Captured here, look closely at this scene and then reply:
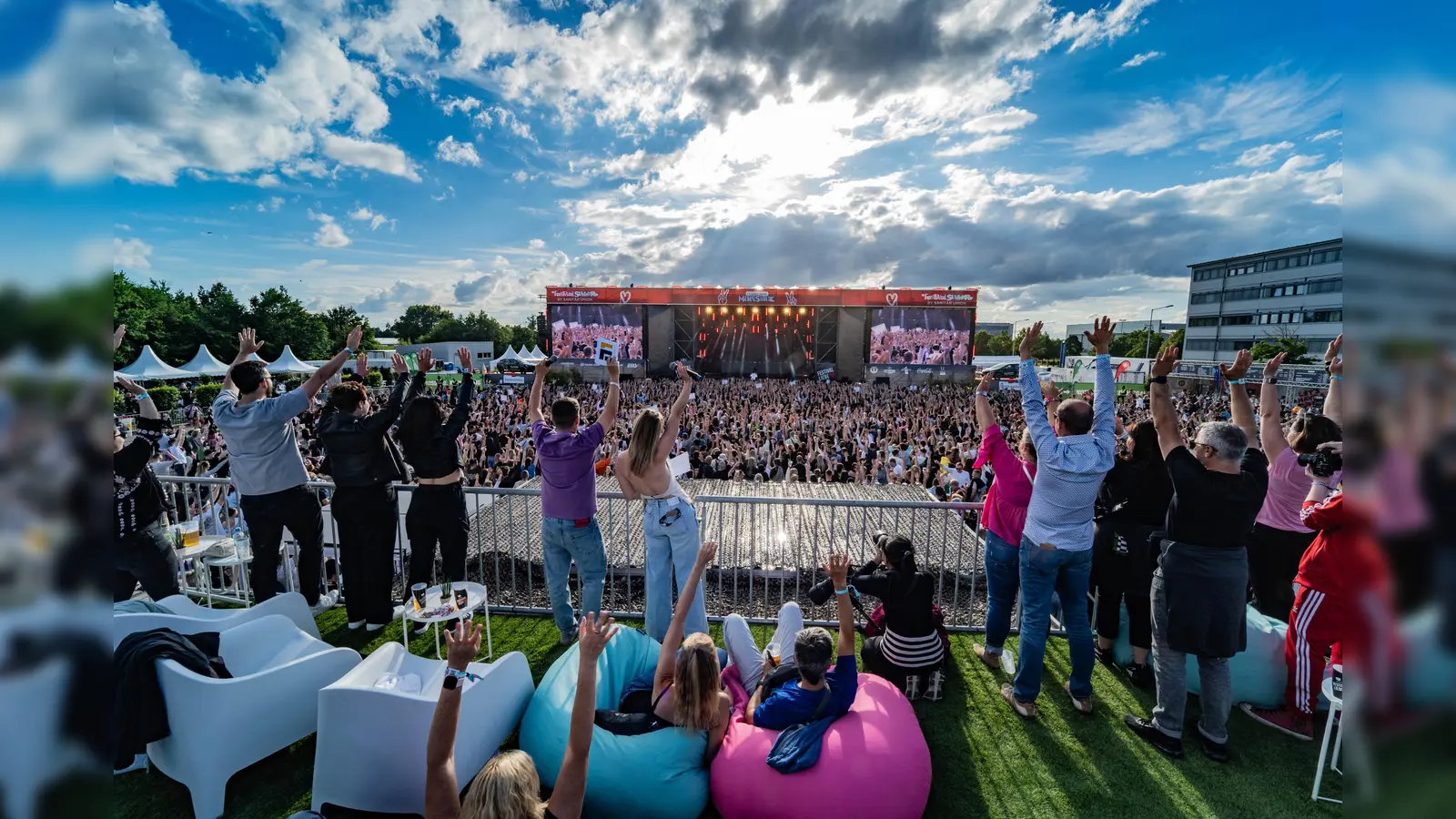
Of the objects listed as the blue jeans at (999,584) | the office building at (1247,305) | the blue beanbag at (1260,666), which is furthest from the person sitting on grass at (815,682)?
the office building at (1247,305)

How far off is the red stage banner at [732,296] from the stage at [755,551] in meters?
29.9

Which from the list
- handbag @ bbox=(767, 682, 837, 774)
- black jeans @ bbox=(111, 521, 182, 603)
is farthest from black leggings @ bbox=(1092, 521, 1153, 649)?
black jeans @ bbox=(111, 521, 182, 603)

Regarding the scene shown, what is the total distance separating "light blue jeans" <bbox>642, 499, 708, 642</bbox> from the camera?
3803 millimetres

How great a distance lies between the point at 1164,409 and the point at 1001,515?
114 centimetres

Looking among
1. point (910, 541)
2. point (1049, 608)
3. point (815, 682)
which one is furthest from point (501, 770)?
point (1049, 608)

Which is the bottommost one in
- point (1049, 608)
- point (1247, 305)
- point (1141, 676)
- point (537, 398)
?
point (1141, 676)

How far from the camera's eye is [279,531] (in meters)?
4.29

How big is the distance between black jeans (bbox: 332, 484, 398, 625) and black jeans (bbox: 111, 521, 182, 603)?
100cm

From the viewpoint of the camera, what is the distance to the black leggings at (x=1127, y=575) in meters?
3.83

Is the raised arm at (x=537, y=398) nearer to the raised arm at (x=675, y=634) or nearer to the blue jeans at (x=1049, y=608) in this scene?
the raised arm at (x=675, y=634)

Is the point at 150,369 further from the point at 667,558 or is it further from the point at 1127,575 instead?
the point at 1127,575

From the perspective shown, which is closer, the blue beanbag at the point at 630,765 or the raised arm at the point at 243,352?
the blue beanbag at the point at 630,765
